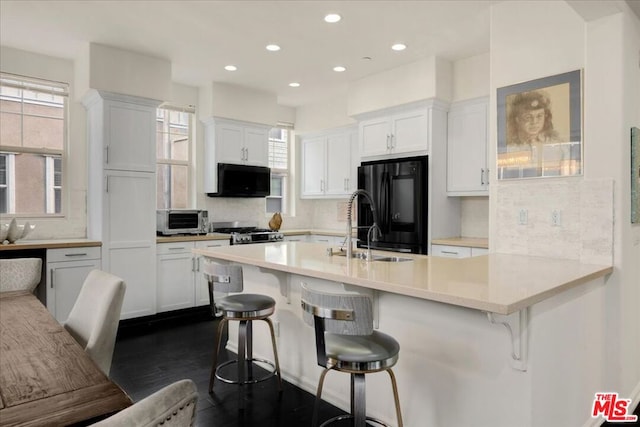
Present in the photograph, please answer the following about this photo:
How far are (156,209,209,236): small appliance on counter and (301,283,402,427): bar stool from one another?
10.8ft

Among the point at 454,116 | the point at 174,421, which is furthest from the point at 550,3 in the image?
the point at 174,421

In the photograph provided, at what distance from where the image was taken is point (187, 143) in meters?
5.45

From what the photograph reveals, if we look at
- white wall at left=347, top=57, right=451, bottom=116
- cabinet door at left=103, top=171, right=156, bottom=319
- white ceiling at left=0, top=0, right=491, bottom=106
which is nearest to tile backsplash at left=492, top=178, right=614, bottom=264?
white ceiling at left=0, top=0, right=491, bottom=106

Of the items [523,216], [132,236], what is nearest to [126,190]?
[132,236]

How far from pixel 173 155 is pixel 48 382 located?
14.8 ft

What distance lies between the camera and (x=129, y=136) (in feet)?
14.1

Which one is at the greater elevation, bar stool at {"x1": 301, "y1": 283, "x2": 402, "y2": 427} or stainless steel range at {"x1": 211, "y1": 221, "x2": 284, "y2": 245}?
stainless steel range at {"x1": 211, "y1": 221, "x2": 284, "y2": 245}

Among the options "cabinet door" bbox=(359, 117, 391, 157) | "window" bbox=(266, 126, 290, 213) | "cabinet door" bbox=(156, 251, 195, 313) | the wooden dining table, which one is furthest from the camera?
"window" bbox=(266, 126, 290, 213)

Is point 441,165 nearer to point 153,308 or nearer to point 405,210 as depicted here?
point 405,210

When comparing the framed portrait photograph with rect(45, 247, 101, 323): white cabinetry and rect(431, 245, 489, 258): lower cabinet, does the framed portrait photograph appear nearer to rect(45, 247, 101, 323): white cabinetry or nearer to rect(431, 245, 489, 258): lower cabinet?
rect(431, 245, 489, 258): lower cabinet

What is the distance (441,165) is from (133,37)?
3265mm

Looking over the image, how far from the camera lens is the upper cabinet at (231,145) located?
531 centimetres

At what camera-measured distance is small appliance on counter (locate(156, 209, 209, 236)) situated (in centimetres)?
473

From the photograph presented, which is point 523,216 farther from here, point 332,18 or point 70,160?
point 70,160
